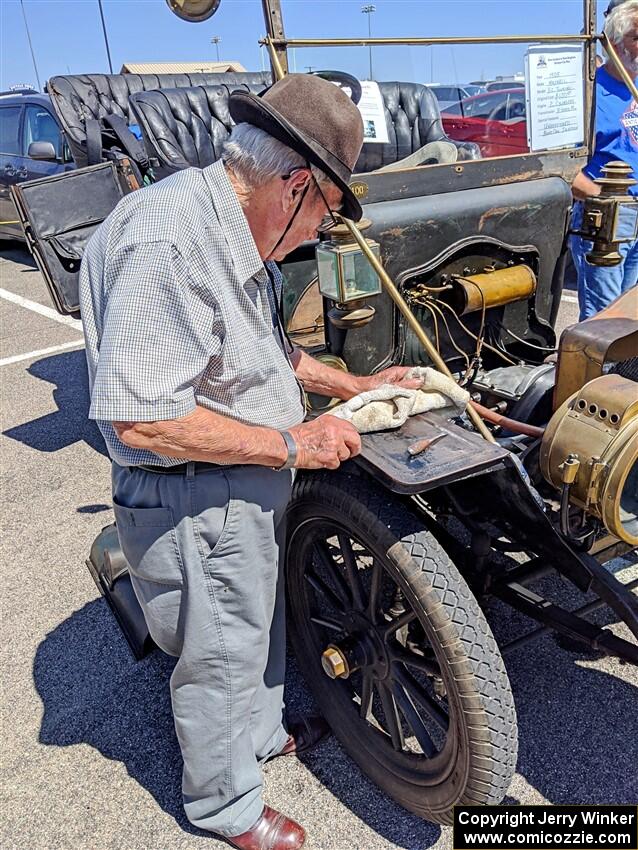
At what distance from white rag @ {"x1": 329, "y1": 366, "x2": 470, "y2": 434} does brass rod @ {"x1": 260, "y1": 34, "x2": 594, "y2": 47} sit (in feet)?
4.15

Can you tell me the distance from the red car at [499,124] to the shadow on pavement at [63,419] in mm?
2494

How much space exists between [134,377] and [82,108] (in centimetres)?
516

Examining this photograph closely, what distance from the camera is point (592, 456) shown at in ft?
4.83

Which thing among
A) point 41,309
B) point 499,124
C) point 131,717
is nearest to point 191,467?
point 131,717

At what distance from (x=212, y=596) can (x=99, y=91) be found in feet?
17.8

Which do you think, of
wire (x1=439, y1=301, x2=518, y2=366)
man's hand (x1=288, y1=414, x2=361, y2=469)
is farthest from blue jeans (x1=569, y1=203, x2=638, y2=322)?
man's hand (x1=288, y1=414, x2=361, y2=469)

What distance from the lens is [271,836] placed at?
1762 millimetres

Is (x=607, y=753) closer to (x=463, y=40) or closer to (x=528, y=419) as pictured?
(x=528, y=419)

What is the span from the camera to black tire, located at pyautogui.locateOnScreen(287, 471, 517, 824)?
1513 millimetres

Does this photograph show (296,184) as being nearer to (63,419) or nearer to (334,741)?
(334,741)

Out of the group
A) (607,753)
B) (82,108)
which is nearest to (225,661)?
(607,753)

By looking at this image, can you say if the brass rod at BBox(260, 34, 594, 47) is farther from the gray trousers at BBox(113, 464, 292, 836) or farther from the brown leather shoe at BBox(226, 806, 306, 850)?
the brown leather shoe at BBox(226, 806, 306, 850)

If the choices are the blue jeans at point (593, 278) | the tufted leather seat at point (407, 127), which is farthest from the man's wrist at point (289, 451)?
the blue jeans at point (593, 278)

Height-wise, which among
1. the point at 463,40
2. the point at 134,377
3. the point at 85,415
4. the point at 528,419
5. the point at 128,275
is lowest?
the point at 85,415
